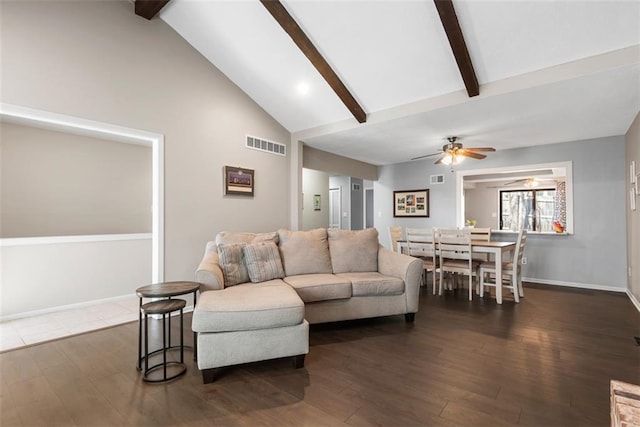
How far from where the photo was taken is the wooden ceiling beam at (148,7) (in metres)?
3.21

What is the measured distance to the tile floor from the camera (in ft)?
9.25

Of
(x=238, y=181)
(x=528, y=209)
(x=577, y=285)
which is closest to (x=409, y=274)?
(x=238, y=181)

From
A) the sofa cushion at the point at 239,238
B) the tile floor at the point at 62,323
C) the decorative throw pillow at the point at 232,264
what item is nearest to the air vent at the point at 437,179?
the sofa cushion at the point at 239,238

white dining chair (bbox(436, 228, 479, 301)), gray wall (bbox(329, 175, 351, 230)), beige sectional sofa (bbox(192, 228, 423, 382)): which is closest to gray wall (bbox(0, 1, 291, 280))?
beige sectional sofa (bbox(192, 228, 423, 382))

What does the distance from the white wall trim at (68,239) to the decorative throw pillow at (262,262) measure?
101 inches

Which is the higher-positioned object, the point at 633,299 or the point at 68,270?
the point at 68,270

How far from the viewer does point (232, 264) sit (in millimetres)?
2873

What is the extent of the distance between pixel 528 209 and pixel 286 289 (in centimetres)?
834

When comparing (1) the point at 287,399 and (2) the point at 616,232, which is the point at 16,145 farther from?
(2) the point at 616,232

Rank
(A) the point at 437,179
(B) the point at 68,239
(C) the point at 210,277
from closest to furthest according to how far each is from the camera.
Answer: (C) the point at 210,277, (B) the point at 68,239, (A) the point at 437,179

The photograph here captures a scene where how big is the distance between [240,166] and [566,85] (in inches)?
157

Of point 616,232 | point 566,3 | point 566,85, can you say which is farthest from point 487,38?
point 616,232

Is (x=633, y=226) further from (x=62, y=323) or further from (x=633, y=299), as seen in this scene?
(x=62, y=323)

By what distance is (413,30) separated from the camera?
294 centimetres
